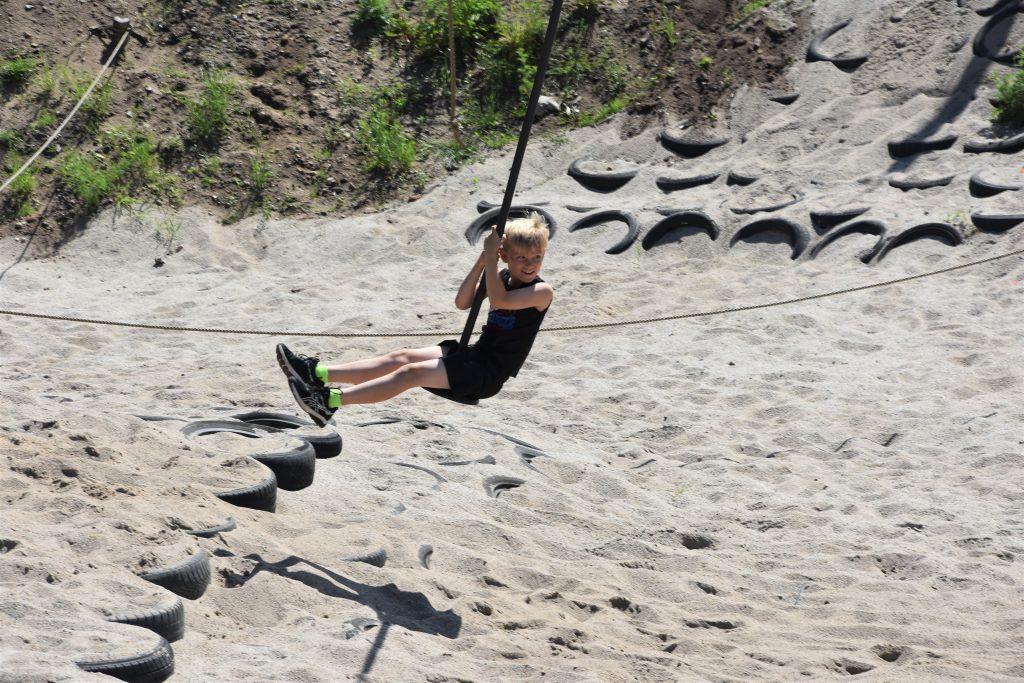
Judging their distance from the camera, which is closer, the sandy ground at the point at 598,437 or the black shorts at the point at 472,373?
the sandy ground at the point at 598,437

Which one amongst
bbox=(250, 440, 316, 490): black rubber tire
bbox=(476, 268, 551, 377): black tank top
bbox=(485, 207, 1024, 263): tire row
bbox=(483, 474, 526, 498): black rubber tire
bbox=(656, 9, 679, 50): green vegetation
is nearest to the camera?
bbox=(476, 268, 551, 377): black tank top

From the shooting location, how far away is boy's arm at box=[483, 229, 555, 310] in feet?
13.8

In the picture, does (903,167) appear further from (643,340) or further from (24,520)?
(24,520)

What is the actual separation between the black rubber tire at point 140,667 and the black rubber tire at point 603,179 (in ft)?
24.3

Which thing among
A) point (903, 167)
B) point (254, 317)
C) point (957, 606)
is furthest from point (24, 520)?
point (903, 167)

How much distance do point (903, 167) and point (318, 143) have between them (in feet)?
17.9

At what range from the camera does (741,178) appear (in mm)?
9273

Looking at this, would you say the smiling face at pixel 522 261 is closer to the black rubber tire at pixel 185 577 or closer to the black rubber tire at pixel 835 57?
the black rubber tire at pixel 185 577

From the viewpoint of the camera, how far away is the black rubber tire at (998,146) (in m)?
8.52

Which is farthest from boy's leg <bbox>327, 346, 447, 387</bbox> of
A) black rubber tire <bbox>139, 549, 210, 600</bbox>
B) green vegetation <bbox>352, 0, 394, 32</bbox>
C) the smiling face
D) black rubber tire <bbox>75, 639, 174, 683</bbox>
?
green vegetation <bbox>352, 0, 394, 32</bbox>

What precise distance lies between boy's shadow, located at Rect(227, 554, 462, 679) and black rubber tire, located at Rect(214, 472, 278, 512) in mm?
479

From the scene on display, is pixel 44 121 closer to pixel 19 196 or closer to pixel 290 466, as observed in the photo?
pixel 19 196

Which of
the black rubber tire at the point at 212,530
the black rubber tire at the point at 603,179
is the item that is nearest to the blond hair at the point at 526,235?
the black rubber tire at the point at 212,530

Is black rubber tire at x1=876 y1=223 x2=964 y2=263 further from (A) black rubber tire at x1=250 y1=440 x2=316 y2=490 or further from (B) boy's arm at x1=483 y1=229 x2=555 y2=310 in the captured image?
(A) black rubber tire at x1=250 y1=440 x2=316 y2=490
